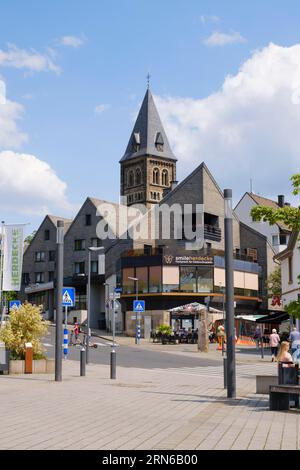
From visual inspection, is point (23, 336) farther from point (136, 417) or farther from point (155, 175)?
point (155, 175)

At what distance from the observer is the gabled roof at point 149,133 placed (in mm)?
118375

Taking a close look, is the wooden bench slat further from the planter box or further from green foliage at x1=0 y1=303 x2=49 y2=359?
green foliage at x1=0 y1=303 x2=49 y2=359

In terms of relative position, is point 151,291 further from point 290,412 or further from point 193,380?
point 290,412

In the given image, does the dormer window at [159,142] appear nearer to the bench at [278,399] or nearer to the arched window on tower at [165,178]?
the arched window on tower at [165,178]

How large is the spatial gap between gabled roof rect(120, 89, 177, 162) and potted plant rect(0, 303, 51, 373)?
9764cm

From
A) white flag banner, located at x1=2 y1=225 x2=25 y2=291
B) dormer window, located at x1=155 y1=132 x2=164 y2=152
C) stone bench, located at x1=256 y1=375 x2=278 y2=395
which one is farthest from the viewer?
dormer window, located at x1=155 y1=132 x2=164 y2=152

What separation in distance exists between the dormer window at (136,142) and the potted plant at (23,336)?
100 m

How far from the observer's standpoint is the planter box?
70.5 ft

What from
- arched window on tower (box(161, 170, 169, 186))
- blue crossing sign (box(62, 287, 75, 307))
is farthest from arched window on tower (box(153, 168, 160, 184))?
blue crossing sign (box(62, 287, 75, 307))

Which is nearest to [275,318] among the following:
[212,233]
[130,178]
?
[212,233]

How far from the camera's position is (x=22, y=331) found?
872 inches

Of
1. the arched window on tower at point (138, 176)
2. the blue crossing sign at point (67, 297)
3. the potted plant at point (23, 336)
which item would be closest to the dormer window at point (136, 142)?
the arched window on tower at point (138, 176)
